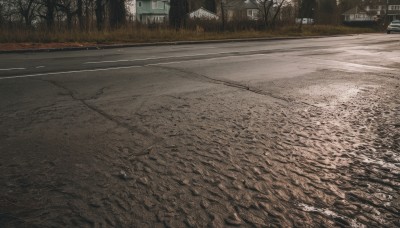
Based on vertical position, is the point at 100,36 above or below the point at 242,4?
below

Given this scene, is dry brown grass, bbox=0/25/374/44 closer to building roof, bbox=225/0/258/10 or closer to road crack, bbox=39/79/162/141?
road crack, bbox=39/79/162/141

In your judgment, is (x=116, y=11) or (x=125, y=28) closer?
(x=125, y=28)

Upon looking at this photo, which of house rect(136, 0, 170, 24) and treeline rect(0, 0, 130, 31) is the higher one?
house rect(136, 0, 170, 24)

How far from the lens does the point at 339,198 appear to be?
1767mm

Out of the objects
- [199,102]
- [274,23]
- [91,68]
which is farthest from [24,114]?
[274,23]

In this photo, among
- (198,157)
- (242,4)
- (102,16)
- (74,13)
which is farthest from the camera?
(242,4)

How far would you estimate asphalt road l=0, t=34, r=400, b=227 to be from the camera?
63.6 inches

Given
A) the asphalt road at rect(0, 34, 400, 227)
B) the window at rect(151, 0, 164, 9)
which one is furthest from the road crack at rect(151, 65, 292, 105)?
the window at rect(151, 0, 164, 9)

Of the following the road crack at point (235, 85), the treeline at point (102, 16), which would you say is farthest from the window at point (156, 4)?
the road crack at point (235, 85)

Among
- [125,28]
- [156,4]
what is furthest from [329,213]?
[156,4]

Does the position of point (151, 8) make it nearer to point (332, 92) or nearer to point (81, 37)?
point (81, 37)

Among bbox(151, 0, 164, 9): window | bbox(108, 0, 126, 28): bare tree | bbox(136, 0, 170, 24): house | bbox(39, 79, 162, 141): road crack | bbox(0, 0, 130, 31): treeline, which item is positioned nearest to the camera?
bbox(39, 79, 162, 141): road crack

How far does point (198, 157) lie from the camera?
7.45 feet

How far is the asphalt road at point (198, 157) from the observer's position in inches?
63.6
